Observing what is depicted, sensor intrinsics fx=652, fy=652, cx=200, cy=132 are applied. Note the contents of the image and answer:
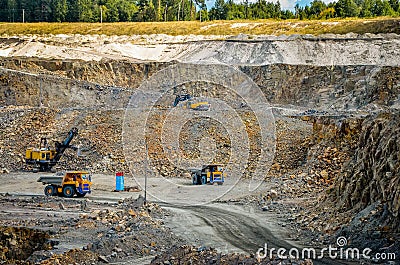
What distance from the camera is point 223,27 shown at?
5941 centimetres

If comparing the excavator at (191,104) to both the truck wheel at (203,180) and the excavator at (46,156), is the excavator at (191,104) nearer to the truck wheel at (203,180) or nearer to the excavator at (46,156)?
the excavator at (46,156)

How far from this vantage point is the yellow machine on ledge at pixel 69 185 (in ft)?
77.0

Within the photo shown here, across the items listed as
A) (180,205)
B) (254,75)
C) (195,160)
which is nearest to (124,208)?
(180,205)

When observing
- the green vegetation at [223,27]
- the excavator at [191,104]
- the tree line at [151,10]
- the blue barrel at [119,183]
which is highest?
the tree line at [151,10]

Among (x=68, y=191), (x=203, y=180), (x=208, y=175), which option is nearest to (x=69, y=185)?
(x=68, y=191)

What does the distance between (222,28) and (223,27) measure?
1.47ft

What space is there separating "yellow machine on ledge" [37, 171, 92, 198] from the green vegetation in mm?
31236

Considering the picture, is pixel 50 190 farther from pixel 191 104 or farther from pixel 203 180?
pixel 191 104

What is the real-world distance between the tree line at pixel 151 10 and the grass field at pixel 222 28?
1023 centimetres

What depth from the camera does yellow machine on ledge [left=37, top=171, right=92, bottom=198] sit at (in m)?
23.5

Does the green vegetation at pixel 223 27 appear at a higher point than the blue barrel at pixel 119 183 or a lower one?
higher

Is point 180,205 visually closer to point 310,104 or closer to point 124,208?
point 124,208

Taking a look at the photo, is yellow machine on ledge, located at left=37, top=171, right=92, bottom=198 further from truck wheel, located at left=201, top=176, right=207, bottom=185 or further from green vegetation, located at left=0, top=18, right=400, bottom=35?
green vegetation, located at left=0, top=18, right=400, bottom=35

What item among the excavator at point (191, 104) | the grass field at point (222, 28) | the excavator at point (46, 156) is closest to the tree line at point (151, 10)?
the grass field at point (222, 28)
